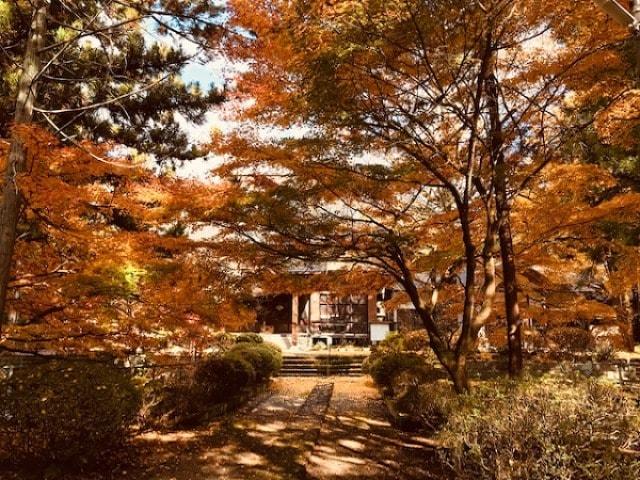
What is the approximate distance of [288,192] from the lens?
22.3 feet

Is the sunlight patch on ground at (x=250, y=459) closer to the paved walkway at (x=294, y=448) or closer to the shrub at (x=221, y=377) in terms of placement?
the paved walkway at (x=294, y=448)

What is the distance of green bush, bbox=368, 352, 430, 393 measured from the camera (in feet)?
32.1

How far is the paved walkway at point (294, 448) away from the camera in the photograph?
6.55 m

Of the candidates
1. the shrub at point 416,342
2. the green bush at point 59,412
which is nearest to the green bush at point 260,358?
the shrub at point 416,342

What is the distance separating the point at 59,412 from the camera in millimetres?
5676

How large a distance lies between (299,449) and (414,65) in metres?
6.54

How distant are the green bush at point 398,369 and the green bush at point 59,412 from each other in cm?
602

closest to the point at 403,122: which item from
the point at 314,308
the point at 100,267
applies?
the point at 100,267

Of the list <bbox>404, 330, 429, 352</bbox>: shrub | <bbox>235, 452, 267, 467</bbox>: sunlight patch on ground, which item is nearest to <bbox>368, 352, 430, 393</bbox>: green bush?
<bbox>235, 452, 267, 467</bbox>: sunlight patch on ground

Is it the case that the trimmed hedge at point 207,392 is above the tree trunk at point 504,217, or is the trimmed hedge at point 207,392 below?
below

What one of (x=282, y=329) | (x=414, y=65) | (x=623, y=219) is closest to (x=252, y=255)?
(x=414, y=65)

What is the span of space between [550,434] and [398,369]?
24.3 feet

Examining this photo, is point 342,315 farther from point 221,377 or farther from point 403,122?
point 403,122

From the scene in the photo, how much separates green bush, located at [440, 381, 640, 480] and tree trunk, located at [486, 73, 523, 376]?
2978mm
